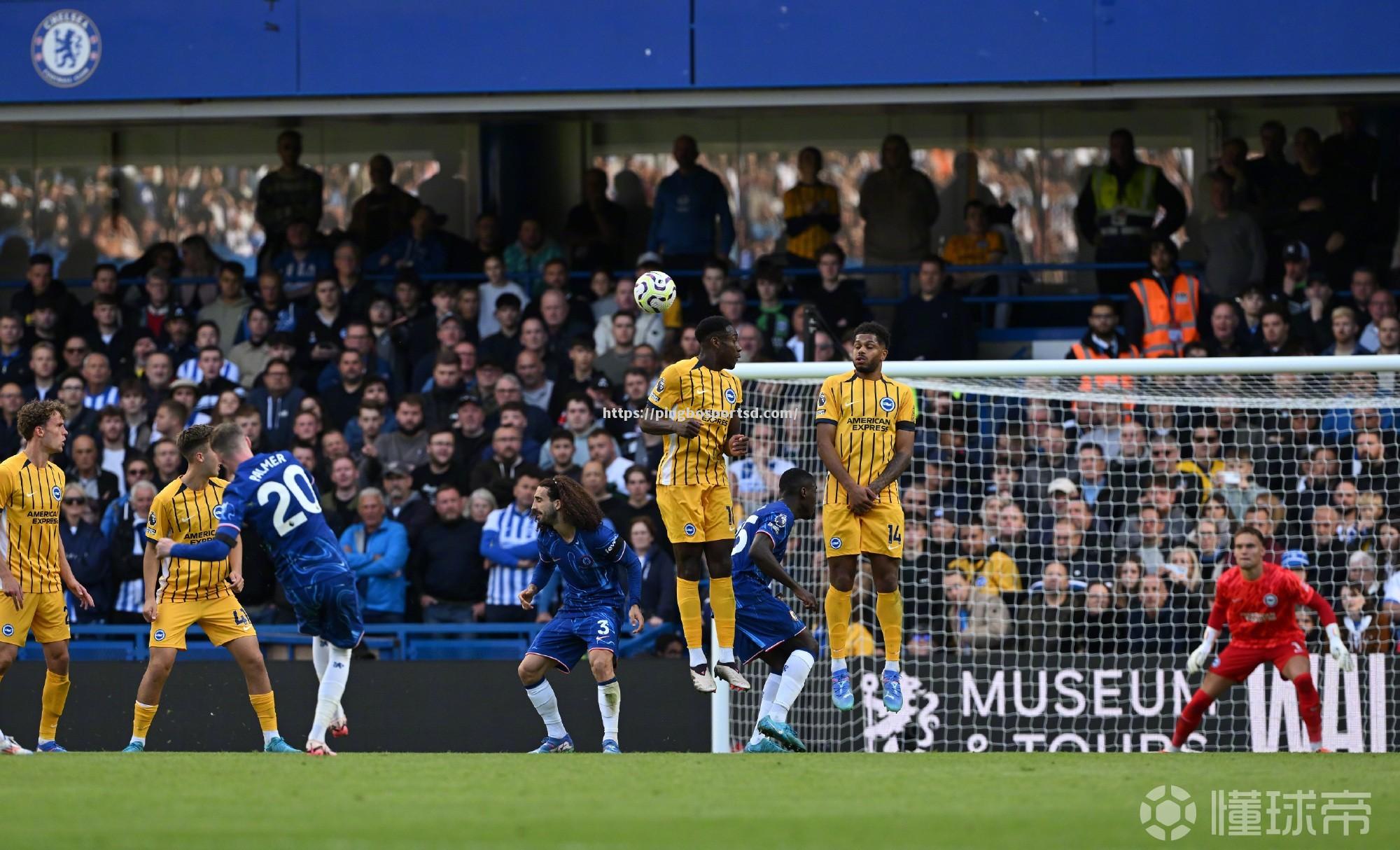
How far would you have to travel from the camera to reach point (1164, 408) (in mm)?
14172

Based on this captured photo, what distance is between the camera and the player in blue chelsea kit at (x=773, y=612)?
10.9 m

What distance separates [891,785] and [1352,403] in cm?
697

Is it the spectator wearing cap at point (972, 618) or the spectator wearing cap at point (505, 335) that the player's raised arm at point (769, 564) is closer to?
the spectator wearing cap at point (972, 618)

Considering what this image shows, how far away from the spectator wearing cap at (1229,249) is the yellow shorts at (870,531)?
6533 mm

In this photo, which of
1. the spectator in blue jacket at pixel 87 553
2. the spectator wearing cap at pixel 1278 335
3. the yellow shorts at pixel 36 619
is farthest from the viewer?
the spectator in blue jacket at pixel 87 553

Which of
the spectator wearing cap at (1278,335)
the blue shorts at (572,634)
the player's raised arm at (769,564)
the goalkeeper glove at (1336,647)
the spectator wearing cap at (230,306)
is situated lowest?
the goalkeeper glove at (1336,647)

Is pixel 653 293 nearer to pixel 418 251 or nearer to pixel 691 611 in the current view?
pixel 691 611

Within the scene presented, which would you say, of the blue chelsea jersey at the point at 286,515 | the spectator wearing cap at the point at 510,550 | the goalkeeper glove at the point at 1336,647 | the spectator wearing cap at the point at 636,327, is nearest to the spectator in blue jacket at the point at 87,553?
the spectator wearing cap at the point at 510,550

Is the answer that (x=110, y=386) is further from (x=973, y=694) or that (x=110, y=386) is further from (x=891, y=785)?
(x=891, y=785)

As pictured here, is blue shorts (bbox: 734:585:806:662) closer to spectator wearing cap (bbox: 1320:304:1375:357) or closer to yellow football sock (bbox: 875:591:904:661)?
yellow football sock (bbox: 875:591:904:661)

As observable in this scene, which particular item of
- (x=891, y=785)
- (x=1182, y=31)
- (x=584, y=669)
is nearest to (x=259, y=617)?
(x=584, y=669)

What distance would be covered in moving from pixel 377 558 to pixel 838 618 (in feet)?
15.0

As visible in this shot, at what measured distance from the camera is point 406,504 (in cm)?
1445

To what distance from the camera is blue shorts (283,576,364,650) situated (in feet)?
33.9
